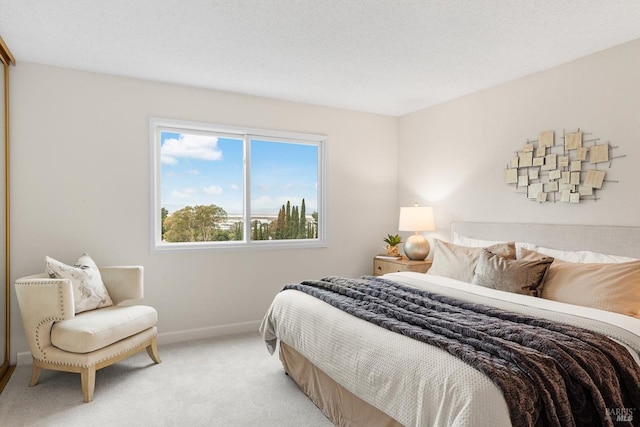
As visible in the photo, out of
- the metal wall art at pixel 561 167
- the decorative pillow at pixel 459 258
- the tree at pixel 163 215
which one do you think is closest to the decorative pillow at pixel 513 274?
the decorative pillow at pixel 459 258

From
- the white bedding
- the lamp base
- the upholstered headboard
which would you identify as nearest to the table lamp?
the lamp base

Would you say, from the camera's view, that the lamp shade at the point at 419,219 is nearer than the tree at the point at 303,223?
Yes

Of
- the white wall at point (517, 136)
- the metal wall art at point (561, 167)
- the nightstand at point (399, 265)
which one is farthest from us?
the nightstand at point (399, 265)

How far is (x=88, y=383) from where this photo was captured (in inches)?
104

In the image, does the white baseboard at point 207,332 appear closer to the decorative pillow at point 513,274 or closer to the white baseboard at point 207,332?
the white baseboard at point 207,332

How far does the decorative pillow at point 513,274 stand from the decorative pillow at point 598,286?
71 mm

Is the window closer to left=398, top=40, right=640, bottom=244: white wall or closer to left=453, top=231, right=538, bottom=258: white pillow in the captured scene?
left=398, top=40, right=640, bottom=244: white wall

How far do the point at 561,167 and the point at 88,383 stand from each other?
383 centimetres

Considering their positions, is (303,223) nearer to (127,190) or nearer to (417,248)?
(417,248)

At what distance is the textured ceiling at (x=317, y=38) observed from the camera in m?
2.42

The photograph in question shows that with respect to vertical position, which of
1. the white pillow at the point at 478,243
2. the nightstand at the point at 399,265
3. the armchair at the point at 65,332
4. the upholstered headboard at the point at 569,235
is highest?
the upholstered headboard at the point at 569,235

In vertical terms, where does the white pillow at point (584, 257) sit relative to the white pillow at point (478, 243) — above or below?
below

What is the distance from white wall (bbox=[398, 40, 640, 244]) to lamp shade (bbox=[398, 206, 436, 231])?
0.72 ft

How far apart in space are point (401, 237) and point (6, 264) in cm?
392
